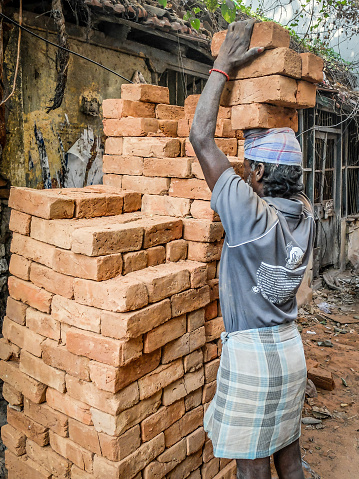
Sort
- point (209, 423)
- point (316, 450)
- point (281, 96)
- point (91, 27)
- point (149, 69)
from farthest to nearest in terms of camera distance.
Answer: point (149, 69) → point (91, 27) → point (316, 450) → point (281, 96) → point (209, 423)

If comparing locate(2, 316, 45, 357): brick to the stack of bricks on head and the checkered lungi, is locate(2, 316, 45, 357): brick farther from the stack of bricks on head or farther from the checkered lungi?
the checkered lungi

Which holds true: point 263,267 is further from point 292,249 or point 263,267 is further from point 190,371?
point 190,371

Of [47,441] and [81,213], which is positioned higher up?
[81,213]

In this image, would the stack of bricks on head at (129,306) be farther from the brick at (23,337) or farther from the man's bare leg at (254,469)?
the man's bare leg at (254,469)

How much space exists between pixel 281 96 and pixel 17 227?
5.67 ft

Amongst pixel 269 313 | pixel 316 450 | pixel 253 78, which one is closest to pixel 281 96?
pixel 253 78

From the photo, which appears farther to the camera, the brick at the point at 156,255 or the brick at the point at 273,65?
the brick at the point at 156,255

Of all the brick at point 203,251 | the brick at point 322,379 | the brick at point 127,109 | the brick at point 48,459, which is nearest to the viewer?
the brick at point 48,459

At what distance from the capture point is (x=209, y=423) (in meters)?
2.21

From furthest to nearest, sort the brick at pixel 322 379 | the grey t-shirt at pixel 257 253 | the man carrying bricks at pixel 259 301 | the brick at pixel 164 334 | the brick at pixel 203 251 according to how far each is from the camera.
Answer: the brick at pixel 322 379
the brick at pixel 203 251
the brick at pixel 164 334
the man carrying bricks at pixel 259 301
the grey t-shirt at pixel 257 253

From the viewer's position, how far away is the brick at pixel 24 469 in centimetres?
258

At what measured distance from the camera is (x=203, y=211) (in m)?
2.56

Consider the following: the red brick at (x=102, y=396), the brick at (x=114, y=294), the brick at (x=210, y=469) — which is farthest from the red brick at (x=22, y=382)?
the brick at (x=210, y=469)

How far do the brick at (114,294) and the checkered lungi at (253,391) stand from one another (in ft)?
1.62
